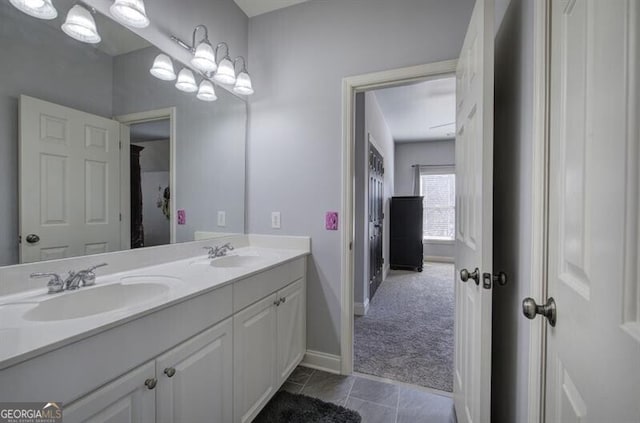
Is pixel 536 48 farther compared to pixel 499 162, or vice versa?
pixel 499 162

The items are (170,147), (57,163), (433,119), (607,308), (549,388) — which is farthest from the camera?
(433,119)

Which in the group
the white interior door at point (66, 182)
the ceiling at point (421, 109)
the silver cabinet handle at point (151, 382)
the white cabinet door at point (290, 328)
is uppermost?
the ceiling at point (421, 109)

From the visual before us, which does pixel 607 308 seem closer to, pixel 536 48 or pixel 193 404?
pixel 536 48

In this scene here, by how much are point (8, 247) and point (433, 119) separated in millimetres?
4917

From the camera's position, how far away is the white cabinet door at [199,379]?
3.17 ft

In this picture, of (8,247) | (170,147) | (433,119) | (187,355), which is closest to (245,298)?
(187,355)

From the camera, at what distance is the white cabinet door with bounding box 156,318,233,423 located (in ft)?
3.17

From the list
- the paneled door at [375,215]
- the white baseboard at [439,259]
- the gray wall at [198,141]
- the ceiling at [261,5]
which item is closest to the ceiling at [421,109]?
the paneled door at [375,215]

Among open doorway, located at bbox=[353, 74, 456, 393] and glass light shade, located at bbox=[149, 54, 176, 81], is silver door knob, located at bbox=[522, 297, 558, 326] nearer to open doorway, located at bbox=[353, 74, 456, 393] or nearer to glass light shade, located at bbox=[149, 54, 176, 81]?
open doorway, located at bbox=[353, 74, 456, 393]

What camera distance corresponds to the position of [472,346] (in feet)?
3.90

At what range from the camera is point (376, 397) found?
1747 millimetres

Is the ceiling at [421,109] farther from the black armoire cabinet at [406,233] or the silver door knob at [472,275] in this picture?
the silver door knob at [472,275]

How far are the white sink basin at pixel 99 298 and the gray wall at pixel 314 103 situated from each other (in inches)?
41.3

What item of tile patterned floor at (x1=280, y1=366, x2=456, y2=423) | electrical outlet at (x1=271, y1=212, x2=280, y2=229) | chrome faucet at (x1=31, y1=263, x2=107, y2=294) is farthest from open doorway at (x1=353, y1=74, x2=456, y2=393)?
chrome faucet at (x1=31, y1=263, x2=107, y2=294)
